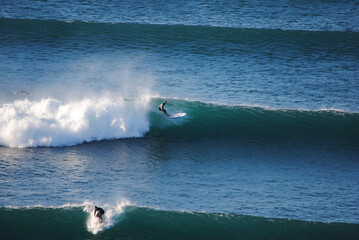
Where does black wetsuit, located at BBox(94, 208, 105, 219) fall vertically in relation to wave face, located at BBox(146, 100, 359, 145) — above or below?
below

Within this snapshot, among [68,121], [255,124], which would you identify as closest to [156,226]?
[68,121]

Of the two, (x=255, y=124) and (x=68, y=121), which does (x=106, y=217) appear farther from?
(x=255, y=124)

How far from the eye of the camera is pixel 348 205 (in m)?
9.52

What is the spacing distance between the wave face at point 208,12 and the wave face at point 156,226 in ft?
42.2

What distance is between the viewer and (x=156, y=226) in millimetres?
8953

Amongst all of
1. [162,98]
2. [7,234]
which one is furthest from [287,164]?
[7,234]

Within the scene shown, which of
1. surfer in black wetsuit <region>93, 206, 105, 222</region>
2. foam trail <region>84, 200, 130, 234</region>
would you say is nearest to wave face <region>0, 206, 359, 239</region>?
foam trail <region>84, 200, 130, 234</region>

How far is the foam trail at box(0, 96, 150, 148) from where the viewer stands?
12453 mm

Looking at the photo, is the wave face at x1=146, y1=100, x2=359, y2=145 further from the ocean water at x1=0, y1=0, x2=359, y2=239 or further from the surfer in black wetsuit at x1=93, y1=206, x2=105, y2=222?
the surfer in black wetsuit at x1=93, y1=206, x2=105, y2=222

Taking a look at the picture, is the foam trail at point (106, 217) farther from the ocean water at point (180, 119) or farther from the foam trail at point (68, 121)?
the foam trail at point (68, 121)

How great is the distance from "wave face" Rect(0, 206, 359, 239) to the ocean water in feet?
0.09

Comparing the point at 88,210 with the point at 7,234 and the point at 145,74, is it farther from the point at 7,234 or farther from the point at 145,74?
the point at 145,74

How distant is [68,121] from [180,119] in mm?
3485

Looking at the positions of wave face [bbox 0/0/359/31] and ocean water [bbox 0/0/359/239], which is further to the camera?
wave face [bbox 0/0/359/31]
